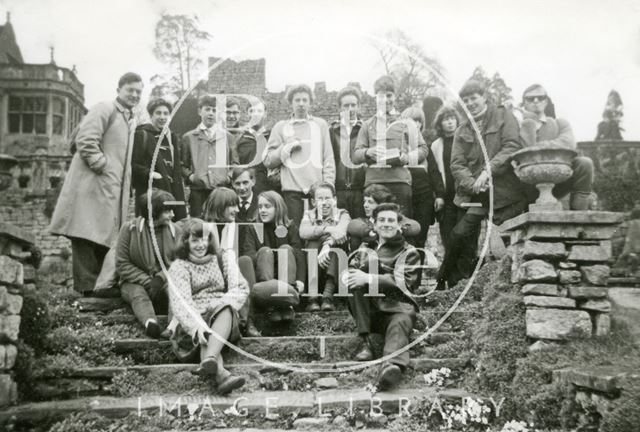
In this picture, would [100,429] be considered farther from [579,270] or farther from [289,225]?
[579,270]

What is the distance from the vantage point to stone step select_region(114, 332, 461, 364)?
4660 mm

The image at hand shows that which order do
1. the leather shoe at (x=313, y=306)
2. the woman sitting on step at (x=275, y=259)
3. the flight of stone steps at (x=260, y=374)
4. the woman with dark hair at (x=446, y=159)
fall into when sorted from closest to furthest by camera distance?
1. the flight of stone steps at (x=260, y=374)
2. the woman sitting on step at (x=275, y=259)
3. the leather shoe at (x=313, y=306)
4. the woman with dark hair at (x=446, y=159)

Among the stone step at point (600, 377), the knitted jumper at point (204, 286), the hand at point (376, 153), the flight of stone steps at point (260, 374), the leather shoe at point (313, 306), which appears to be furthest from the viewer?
the hand at point (376, 153)

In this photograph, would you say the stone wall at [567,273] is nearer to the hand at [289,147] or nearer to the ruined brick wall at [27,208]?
the hand at [289,147]

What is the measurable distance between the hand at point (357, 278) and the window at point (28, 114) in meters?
23.8

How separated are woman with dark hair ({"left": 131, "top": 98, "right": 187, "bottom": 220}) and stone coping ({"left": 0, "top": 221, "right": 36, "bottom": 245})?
141 cm

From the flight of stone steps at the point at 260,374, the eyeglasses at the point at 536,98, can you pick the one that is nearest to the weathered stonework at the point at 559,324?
the flight of stone steps at the point at 260,374

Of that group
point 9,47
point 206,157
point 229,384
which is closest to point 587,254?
point 229,384

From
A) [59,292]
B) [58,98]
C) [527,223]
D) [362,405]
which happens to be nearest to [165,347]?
[59,292]

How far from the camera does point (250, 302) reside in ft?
Answer: 16.5

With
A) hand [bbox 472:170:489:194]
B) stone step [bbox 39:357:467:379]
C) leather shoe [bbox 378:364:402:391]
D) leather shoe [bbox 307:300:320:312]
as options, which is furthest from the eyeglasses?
leather shoe [bbox 378:364:402:391]

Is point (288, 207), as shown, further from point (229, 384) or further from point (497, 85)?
point (497, 85)

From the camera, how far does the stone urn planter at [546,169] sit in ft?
15.4

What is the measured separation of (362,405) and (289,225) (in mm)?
1995
